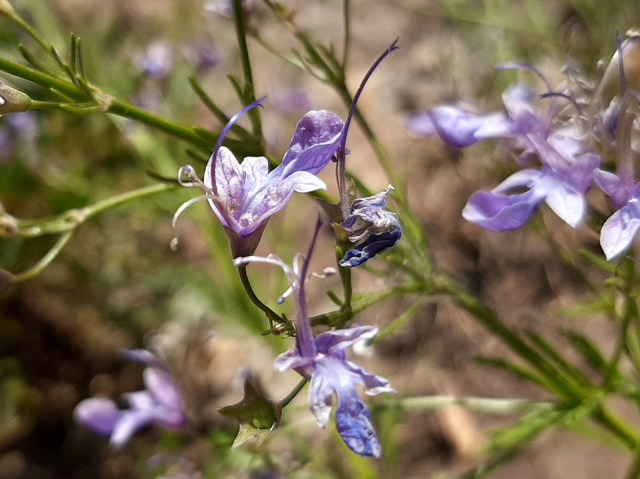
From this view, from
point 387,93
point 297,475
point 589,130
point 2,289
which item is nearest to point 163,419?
point 297,475

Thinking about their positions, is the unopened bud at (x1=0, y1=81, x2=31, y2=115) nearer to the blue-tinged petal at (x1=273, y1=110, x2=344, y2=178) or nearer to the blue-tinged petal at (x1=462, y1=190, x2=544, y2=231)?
the blue-tinged petal at (x1=273, y1=110, x2=344, y2=178)

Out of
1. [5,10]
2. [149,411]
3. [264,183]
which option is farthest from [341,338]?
[149,411]

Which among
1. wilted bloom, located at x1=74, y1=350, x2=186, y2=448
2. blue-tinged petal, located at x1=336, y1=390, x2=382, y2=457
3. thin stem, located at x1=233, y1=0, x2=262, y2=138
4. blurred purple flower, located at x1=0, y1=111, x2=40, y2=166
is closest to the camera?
blue-tinged petal, located at x1=336, y1=390, x2=382, y2=457

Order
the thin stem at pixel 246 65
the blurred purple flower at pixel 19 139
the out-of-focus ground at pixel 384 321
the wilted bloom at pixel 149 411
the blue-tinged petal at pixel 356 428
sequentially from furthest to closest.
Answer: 1. the blurred purple flower at pixel 19 139
2. the out-of-focus ground at pixel 384 321
3. the wilted bloom at pixel 149 411
4. the thin stem at pixel 246 65
5. the blue-tinged petal at pixel 356 428

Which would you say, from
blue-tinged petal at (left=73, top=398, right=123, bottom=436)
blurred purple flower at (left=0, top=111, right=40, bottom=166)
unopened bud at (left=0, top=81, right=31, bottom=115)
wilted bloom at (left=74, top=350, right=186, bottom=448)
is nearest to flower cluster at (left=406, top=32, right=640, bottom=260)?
unopened bud at (left=0, top=81, right=31, bottom=115)

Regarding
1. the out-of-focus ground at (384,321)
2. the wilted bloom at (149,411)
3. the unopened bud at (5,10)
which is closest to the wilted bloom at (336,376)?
the unopened bud at (5,10)

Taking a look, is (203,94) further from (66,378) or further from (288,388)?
(66,378)

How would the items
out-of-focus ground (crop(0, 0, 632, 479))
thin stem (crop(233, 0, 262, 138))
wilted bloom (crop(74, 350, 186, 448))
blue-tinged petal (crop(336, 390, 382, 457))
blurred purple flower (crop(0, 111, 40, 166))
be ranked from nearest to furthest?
blue-tinged petal (crop(336, 390, 382, 457))
thin stem (crop(233, 0, 262, 138))
wilted bloom (crop(74, 350, 186, 448))
out-of-focus ground (crop(0, 0, 632, 479))
blurred purple flower (crop(0, 111, 40, 166))

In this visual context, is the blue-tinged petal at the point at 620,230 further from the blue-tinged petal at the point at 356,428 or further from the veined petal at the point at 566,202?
the blue-tinged petal at the point at 356,428
